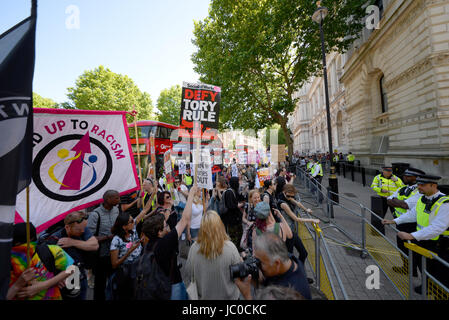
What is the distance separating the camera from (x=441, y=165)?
859 cm

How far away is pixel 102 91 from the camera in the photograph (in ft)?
84.3

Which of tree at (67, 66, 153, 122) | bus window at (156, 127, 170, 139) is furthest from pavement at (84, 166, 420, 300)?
tree at (67, 66, 153, 122)

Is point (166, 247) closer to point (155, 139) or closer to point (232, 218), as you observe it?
point (232, 218)

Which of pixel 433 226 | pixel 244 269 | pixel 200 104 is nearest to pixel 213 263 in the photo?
pixel 244 269

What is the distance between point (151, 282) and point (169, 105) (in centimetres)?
3710

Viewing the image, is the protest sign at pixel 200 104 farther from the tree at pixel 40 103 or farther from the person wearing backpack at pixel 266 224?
the tree at pixel 40 103

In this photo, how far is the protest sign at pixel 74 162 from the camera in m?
2.57

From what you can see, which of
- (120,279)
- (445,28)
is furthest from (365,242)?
(445,28)

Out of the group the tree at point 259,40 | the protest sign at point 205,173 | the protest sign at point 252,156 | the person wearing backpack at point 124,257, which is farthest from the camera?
the protest sign at point 252,156

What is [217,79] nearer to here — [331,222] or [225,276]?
[331,222]

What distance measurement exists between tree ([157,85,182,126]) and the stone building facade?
87.2 feet

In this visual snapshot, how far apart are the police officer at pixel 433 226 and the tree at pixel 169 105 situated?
33988 millimetres

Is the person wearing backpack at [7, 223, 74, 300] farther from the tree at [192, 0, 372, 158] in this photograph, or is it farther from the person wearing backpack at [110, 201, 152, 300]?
the tree at [192, 0, 372, 158]

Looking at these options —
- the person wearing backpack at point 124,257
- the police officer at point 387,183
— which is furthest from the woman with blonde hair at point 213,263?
the police officer at point 387,183
